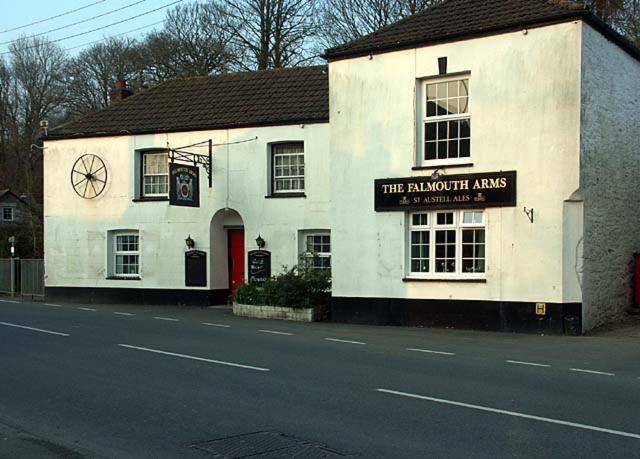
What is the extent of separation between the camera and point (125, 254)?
25.6 m

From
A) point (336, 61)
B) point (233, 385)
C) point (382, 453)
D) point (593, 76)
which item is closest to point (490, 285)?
point (593, 76)

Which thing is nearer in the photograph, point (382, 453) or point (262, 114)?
point (382, 453)

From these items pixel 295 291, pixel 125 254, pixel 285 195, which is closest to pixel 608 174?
pixel 295 291

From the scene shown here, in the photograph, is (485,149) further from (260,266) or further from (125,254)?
(125,254)

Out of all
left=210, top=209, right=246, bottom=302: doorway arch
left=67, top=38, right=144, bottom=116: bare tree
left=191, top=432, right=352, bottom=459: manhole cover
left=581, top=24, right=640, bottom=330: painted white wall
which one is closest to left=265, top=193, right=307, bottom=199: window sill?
left=210, top=209, right=246, bottom=302: doorway arch

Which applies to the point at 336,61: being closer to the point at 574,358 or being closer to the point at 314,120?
the point at 314,120

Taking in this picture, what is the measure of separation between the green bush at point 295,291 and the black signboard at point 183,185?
3.77m

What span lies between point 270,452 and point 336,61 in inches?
554

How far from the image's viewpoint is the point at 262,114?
23469 mm

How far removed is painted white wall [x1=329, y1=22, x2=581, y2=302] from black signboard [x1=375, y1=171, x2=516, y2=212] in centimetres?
19

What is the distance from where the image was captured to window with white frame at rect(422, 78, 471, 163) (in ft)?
57.7

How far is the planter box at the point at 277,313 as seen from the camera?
19391 mm

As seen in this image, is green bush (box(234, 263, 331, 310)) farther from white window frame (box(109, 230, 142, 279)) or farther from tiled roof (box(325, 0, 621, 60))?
white window frame (box(109, 230, 142, 279))

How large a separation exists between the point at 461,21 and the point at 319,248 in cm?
824
